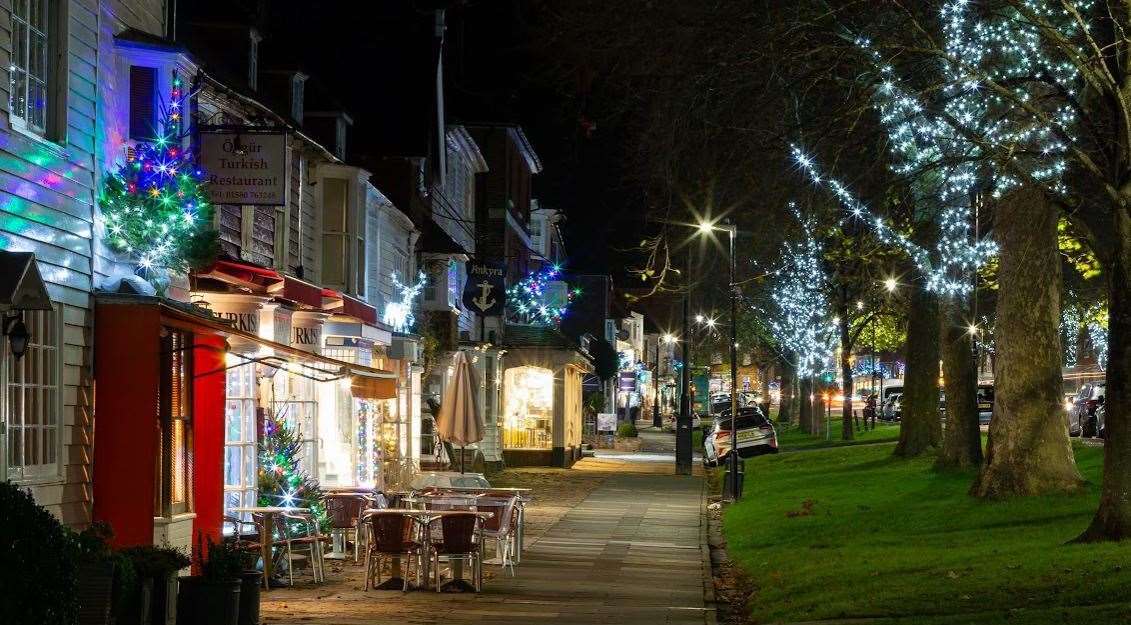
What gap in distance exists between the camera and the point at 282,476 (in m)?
19.4

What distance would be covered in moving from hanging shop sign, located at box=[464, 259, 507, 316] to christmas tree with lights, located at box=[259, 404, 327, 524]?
55.9ft

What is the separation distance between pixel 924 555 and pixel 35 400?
10064mm

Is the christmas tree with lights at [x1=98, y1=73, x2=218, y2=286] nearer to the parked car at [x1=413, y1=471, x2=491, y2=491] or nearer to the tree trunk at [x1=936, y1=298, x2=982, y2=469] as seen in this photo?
the parked car at [x1=413, y1=471, x2=491, y2=491]

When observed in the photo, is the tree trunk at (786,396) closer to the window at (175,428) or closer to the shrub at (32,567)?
the window at (175,428)

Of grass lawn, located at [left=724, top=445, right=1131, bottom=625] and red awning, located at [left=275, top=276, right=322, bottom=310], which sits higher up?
red awning, located at [left=275, top=276, right=322, bottom=310]

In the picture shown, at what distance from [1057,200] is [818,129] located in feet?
8.97

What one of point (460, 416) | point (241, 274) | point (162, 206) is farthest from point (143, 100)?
point (460, 416)

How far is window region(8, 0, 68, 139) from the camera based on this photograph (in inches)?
487

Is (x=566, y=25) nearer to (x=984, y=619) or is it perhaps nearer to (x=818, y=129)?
(x=818, y=129)

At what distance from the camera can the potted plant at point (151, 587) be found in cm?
1057

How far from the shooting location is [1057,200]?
17.0 m

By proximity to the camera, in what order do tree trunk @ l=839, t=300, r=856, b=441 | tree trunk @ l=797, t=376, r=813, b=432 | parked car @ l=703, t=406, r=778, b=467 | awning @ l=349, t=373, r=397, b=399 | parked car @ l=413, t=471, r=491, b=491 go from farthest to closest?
tree trunk @ l=797, t=376, r=813, b=432
tree trunk @ l=839, t=300, r=856, b=441
parked car @ l=703, t=406, r=778, b=467
parked car @ l=413, t=471, r=491, b=491
awning @ l=349, t=373, r=397, b=399

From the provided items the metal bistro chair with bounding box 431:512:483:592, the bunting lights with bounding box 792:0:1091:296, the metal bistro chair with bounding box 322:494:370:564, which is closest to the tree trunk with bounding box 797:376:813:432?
the bunting lights with bounding box 792:0:1091:296

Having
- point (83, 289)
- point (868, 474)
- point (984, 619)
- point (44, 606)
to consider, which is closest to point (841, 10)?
point (984, 619)
